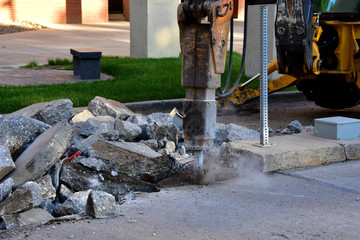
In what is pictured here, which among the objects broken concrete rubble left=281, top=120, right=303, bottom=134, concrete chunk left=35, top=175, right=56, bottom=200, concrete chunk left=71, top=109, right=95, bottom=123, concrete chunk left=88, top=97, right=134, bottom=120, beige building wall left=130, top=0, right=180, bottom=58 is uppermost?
beige building wall left=130, top=0, right=180, bottom=58

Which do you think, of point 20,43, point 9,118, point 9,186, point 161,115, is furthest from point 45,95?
Result: point 20,43

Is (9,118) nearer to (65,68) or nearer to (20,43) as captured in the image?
(65,68)

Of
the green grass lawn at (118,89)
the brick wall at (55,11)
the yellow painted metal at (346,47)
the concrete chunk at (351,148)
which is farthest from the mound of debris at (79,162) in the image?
the brick wall at (55,11)

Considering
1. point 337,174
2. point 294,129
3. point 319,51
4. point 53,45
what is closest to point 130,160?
point 337,174

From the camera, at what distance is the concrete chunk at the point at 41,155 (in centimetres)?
462

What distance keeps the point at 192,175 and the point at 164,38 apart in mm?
8674

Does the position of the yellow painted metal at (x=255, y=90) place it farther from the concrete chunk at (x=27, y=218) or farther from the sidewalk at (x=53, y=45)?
the concrete chunk at (x=27, y=218)

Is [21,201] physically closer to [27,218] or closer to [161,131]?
[27,218]

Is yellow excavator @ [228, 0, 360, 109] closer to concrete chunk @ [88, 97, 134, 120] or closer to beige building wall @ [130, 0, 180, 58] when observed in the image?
concrete chunk @ [88, 97, 134, 120]

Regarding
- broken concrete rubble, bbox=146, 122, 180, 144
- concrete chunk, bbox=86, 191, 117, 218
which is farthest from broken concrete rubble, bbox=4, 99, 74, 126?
concrete chunk, bbox=86, 191, 117, 218

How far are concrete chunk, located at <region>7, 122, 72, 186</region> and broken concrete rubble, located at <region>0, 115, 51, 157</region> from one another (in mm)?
238

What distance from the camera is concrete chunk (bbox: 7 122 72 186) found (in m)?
4.62

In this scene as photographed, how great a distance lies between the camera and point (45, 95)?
27.5ft

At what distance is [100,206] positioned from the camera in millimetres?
4035
